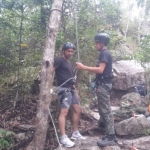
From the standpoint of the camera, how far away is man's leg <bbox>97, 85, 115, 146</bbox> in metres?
4.45

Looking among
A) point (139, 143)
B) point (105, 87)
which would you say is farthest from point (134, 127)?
point (105, 87)

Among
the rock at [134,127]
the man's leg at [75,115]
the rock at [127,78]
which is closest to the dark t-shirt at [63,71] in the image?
the man's leg at [75,115]

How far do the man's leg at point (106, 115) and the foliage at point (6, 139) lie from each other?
1958mm

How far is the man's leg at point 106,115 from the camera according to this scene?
445 centimetres

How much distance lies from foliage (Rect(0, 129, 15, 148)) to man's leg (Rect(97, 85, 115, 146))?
1958 mm

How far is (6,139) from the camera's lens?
460cm

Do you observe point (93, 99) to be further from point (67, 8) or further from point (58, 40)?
point (67, 8)

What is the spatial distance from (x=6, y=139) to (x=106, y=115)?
2258mm

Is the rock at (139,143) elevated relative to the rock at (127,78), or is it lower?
lower

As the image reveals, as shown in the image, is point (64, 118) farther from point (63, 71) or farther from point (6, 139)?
point (6, 139)

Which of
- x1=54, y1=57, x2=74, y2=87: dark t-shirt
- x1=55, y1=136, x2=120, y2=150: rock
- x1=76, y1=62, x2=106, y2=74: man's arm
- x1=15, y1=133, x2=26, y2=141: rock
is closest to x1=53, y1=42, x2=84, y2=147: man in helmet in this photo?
x1=54, y1=57, x2=74, y2=87: dark t-shirt

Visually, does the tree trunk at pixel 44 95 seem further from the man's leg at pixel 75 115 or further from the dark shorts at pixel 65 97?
the man's leg at pixel 75 115

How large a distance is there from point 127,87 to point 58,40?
5.31 m

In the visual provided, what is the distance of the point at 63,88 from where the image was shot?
15.1 feet
